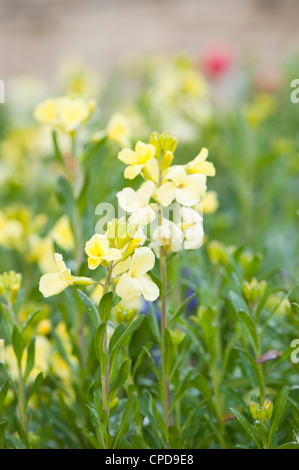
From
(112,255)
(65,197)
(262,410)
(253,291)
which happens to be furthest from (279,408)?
(65,197)

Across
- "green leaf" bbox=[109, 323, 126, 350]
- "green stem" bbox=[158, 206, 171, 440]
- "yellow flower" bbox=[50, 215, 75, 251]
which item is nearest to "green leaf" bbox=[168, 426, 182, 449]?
"green stem" bbox=[158, 206, 171, 440]

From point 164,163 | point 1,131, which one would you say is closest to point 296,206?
point 164,163

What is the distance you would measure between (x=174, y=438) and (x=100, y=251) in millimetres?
221

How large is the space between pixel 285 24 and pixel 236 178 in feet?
6.29

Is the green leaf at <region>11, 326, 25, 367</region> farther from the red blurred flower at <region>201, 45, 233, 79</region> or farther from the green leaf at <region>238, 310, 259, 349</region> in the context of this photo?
the red blurred flower at <region>201, 45, 233, 79</region>

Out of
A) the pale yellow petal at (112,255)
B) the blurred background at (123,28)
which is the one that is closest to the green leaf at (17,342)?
the pale yellow petal at (112,255)

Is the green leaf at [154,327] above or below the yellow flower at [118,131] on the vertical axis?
below

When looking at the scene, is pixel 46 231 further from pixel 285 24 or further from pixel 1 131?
pixel 285 24

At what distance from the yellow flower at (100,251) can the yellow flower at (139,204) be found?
0.13 feet

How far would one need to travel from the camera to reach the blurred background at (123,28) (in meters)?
2.74

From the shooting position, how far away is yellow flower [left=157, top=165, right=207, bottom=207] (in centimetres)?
50

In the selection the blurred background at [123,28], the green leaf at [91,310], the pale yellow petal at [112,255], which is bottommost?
the green leaf at [91,310]

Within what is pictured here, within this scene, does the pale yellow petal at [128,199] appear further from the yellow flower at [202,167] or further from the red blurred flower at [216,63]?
the red blurred flower at [216,63]

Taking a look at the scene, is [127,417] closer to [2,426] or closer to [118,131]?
[2,426]
